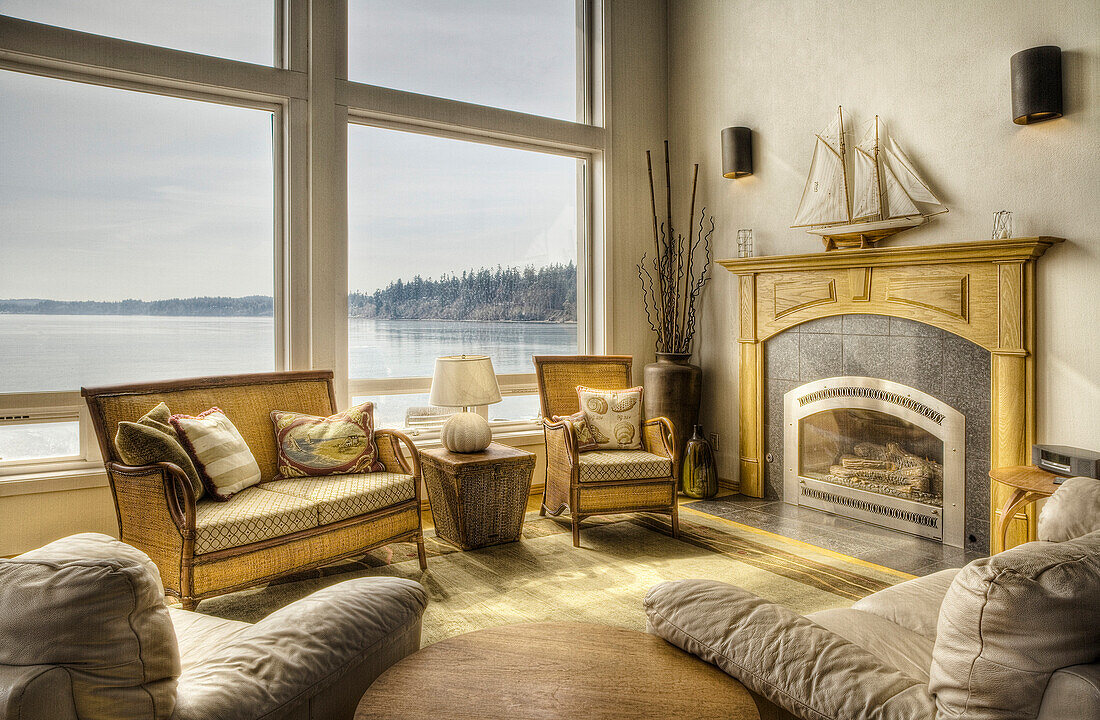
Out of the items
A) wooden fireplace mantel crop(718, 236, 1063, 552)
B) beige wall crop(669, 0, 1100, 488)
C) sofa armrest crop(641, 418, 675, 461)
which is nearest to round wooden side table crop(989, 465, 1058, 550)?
wooden fireplace mantel crop(718, 236, 1063, 552)

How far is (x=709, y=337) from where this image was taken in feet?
16.4

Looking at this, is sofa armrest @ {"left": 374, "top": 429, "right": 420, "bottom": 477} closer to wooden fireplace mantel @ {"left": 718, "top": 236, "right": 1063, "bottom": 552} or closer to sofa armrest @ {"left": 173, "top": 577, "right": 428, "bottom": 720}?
sofa armrest @ {"left": 173, "top": 577, "right": 428, "bottom": 720}

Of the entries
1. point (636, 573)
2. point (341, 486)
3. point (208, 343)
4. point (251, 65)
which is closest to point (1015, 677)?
point (636, 573)

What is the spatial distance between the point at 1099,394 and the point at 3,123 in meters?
5.12

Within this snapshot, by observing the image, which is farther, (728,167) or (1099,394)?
(728,167)

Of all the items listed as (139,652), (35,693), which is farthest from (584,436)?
(35,693)

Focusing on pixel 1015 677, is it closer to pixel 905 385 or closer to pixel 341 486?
pixel 341 486

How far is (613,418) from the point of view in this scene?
3975mm

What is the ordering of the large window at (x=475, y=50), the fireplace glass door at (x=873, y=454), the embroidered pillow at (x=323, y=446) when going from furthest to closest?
the large window at (x=475, y=50) → the fireplace glass door at (x=873, y=454) → the embroidered pillow at (x=323, y=446)

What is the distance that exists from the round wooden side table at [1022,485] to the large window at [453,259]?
9.03 ft

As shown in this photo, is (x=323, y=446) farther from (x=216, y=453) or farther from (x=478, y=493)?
(x=478, y=493)

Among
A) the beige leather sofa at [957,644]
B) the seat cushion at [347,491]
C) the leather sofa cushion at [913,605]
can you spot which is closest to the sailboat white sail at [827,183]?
the leather sofa cushion at [913,605]

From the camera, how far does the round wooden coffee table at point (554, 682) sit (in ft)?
4.00

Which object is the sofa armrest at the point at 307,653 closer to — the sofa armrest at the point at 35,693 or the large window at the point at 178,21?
the sofa armrest at the point at 35,693
